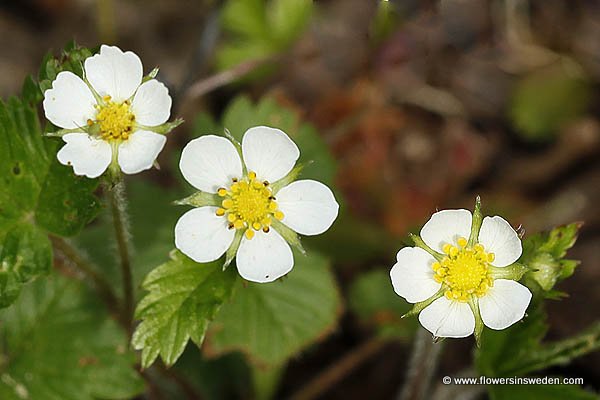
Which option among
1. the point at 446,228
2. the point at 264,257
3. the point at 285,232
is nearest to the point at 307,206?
the point at 285,232

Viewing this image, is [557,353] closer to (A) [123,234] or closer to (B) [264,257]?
(B) [264,257]

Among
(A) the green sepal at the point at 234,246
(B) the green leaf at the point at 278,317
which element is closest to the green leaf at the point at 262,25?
(B) the green leaf at the point at 278,317

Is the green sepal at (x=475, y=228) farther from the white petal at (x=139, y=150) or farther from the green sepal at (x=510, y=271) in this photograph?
the white petal at (x=139, y=150)

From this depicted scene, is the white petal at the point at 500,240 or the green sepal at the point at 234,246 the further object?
the green sepal at the point at 234,246

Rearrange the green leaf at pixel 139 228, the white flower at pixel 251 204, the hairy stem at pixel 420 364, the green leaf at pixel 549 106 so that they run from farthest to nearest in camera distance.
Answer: the green leaf at pixel 549 106 < the green leaf at pixel 139 228 < the hairy stem at pixel 420 364 < the white flower at pixel 251 204

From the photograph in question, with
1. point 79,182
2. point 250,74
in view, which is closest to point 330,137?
point 250,74

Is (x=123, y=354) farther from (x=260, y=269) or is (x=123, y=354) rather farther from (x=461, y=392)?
(x=461, y=392)
